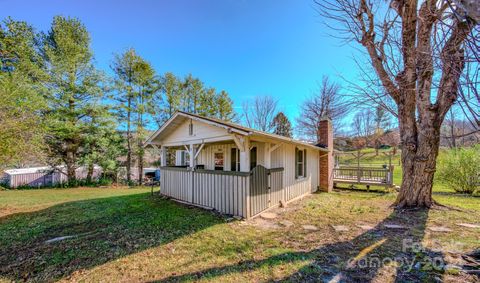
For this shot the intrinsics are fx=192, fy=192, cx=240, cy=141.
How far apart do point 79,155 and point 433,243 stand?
19858 mm

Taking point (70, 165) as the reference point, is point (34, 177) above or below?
below

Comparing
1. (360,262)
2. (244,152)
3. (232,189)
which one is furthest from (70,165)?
(360,262)

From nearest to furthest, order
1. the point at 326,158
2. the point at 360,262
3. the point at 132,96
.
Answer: the point at 360,262, the point at 326,158, the point at 132,96

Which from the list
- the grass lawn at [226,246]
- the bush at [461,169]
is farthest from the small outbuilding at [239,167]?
the bush at [461,169]

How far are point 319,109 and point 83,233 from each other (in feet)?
70.0

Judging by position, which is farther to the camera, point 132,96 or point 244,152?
point 132,96

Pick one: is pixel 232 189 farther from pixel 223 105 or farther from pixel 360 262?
pixel 223 105

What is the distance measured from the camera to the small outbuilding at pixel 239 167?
6027 millimetres

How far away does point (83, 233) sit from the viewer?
16.4ft


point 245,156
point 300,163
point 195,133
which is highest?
point 195,133

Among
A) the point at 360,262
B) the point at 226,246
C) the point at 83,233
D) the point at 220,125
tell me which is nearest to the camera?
the point at 360,262

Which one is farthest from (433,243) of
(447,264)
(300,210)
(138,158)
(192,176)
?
(138,158)

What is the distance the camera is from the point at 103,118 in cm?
1527

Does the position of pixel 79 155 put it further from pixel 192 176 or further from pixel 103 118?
pixel 192 176
